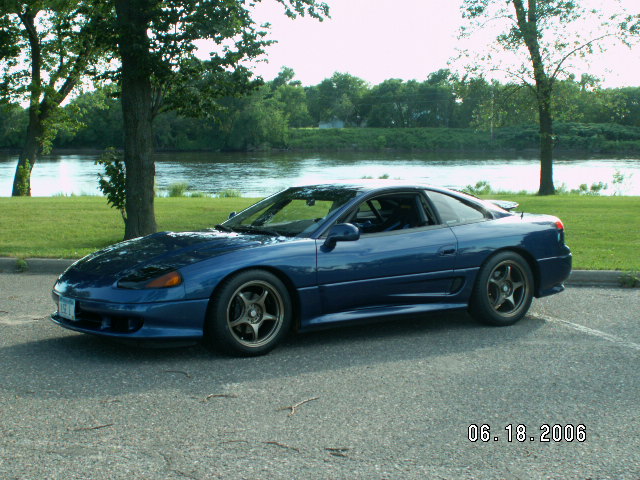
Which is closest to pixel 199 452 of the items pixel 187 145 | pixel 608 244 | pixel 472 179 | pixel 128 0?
pixel 128 0

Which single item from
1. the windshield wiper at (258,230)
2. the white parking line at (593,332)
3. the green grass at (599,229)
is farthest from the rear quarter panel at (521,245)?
the green grass at (599,229)

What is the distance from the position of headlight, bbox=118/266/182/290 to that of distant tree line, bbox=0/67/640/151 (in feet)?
21.0

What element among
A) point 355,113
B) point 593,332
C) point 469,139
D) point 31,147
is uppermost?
point 355,113

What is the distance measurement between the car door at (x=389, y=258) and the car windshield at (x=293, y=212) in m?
0.20

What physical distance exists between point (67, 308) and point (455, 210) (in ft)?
11.1

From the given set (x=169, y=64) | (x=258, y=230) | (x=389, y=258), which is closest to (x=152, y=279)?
(x=258, y=230)

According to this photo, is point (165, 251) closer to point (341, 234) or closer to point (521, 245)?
point (341, 234)

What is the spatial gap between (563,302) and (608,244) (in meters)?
4.37

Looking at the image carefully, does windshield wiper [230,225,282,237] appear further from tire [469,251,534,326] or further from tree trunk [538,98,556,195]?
tree trunk [538,98,556,195]

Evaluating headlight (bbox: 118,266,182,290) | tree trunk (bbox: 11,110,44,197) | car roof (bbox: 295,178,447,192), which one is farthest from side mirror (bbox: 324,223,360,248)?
tree trunk (bbox: 11,110,44,197)

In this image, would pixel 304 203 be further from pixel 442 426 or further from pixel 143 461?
pixel 143 461

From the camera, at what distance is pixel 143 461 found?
3.49 meters

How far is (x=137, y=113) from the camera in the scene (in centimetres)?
1101

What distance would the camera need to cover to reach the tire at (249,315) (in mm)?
5238
